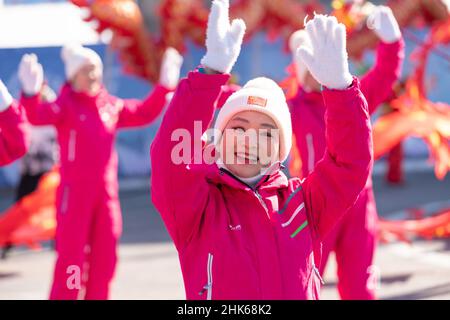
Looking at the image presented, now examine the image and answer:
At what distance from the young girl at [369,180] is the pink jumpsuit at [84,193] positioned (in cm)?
128

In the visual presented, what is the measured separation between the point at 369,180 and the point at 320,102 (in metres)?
0.51

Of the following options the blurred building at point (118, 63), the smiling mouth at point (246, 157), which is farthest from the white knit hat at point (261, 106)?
the blurred building at point (118, 63)

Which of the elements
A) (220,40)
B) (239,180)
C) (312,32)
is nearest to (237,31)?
(220,40)

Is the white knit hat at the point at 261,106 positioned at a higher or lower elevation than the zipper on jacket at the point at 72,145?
lower

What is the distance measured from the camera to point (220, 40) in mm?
2412

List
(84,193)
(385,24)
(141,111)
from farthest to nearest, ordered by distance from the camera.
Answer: (141,111) < (84,193) < (385,24)

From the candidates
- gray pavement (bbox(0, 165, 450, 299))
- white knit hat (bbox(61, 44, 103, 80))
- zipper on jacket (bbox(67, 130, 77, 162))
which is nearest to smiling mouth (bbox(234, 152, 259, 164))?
zipper on jacket (bbox(67, 130, 77, 162))

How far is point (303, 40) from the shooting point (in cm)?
500

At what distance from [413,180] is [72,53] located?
9.49m

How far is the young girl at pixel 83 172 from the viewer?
195 inches

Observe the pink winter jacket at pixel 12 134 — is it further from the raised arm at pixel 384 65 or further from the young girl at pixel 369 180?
the raised arm at pixel 384 65

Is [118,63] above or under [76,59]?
above

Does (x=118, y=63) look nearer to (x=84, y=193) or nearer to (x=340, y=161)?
(x=84, y=193)

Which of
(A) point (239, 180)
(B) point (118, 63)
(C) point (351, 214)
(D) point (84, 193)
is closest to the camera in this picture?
(A) point (239, 180)
